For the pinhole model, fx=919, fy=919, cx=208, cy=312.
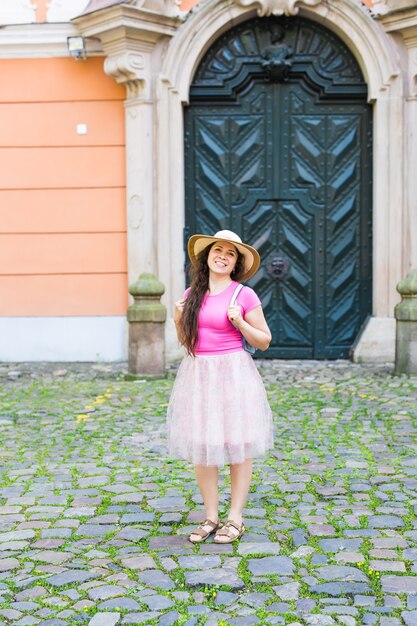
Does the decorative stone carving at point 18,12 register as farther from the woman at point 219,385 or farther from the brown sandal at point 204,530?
the brown sandal at point 204,530

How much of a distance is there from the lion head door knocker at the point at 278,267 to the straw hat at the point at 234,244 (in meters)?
6.19

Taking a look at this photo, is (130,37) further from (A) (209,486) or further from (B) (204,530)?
(B) (204,530)

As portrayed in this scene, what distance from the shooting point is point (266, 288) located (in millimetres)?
10273

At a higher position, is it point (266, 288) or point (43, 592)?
point (266, 288)

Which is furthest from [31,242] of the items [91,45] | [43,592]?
[43,592]

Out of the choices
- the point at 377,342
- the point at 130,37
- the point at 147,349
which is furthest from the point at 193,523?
the point at 130,37

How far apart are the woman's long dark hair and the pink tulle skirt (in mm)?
91

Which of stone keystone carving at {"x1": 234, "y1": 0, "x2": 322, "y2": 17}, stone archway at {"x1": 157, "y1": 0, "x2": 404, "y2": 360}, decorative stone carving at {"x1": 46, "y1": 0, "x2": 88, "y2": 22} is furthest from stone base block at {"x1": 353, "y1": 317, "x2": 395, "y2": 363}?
decorative stone carving at {"x1": 46, "y1": 0, "x2": 88, "y2": 22}

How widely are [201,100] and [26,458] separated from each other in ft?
18.7

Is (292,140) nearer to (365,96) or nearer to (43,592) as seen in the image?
(365,96)

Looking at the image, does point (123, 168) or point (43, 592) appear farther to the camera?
point (123, 168)

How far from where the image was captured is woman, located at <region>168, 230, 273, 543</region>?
12.6 ft

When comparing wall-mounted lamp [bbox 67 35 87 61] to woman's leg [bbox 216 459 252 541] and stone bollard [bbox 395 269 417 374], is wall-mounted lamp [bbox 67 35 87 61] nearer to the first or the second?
stone bollard [bbox 395 269 417 374]

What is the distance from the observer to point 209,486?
395 cm
